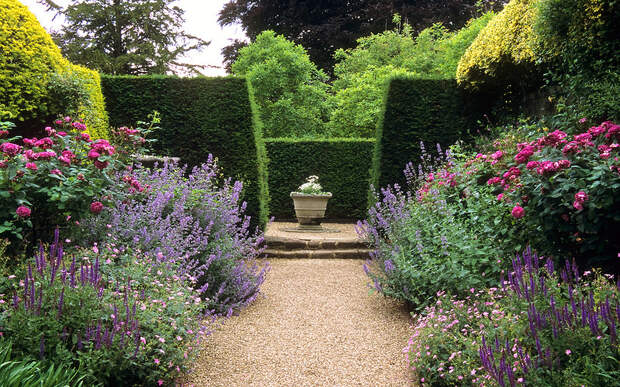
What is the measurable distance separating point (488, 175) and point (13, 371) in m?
5.20

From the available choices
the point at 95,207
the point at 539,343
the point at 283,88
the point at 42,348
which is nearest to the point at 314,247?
the point at 95,207

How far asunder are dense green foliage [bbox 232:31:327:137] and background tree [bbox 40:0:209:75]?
506cm

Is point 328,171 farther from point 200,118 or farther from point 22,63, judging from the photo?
point 22,63

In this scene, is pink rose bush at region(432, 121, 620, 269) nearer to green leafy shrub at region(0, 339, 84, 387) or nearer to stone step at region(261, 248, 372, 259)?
green leafy shrub at region(0, 339, 84, 387)

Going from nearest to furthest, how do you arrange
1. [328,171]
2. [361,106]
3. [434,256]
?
[434,256], [328,171], [361,106]

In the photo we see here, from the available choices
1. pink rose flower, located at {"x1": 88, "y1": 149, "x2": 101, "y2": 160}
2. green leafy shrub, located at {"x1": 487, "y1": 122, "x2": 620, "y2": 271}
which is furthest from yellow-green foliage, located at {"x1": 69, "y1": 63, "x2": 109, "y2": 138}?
green leafy shrub, located at {"x1": 487, "y1": 122, "x2": 620, "y2": 271}

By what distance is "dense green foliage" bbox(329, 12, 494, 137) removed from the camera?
15195 millimetres

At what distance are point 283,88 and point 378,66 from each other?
4.12 meters

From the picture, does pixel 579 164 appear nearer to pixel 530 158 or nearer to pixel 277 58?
pixel 530 158

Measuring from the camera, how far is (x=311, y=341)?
14.0ft

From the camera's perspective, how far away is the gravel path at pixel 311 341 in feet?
11.4

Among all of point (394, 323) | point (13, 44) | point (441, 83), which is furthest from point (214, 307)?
point (441, 83)

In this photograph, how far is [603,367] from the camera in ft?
7.12

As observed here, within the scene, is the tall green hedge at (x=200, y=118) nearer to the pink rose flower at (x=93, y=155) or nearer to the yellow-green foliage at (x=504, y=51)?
the yellow-green foliage at (x=504, y=51)
